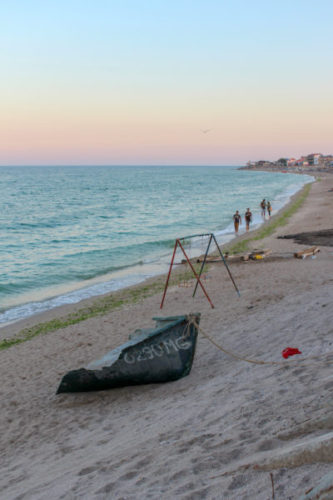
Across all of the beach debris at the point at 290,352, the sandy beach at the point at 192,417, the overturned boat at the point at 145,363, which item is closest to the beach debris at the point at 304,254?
the sandy beach at the point at 192,417

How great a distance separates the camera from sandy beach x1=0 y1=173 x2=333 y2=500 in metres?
3.97

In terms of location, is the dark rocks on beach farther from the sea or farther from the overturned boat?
the overturned boat

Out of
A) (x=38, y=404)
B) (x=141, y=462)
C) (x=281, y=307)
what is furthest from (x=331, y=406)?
(x=281, y=307)

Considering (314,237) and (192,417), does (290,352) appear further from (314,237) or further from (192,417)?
(314,237)

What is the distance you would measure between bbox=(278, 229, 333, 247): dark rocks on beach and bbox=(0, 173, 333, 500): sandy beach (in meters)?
10.3

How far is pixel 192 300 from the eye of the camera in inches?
550

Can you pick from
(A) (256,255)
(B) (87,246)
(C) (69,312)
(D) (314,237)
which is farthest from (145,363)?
(B) (87,246)

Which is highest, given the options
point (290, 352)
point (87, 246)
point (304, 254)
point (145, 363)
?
point (304, 254)

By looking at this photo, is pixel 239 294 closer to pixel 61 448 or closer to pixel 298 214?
pixel 61 448

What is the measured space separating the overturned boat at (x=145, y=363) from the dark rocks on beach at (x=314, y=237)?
1525 centimetres

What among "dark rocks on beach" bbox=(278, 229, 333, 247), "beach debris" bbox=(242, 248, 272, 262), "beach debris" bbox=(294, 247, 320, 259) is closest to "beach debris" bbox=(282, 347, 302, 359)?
"beach debris" bbox=(294, 247, 320, 259)

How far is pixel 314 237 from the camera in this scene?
23.9 m

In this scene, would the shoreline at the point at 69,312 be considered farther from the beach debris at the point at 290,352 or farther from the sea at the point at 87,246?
the beach debris at the point at 290,352

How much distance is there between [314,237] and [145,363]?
18.4m
